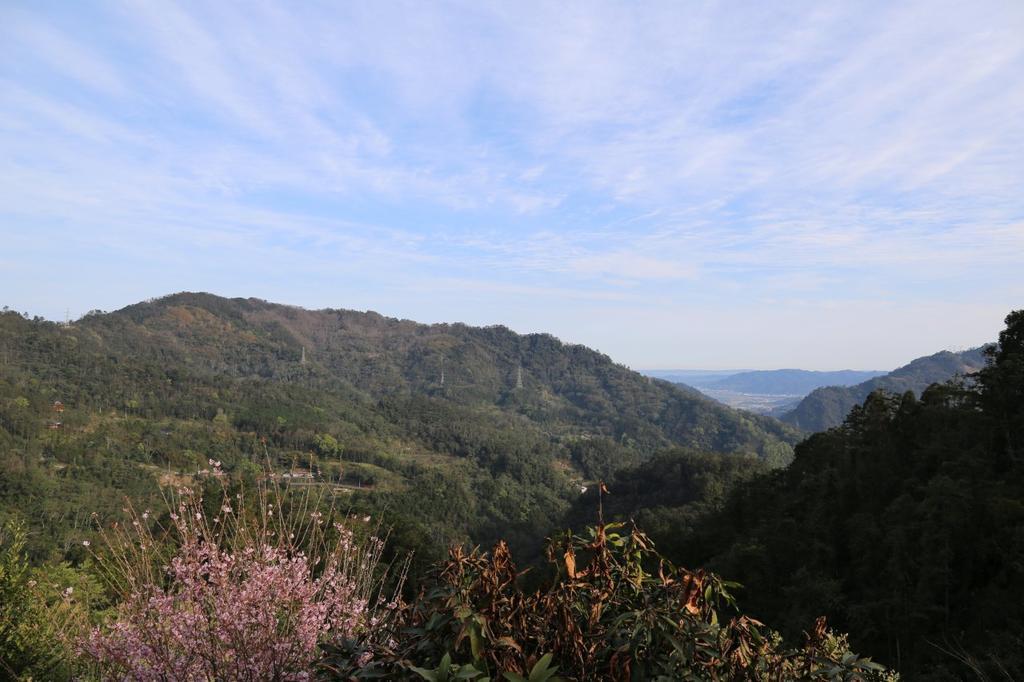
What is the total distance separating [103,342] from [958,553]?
176638 mm

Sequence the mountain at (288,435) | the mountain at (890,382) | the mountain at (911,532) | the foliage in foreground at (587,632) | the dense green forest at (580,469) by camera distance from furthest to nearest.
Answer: the mountain at (890,382)
the mountain at (288,435)
the dense green forest at (580,469)
the mountain at (911,532)
the foliage in foreground at (587,632)

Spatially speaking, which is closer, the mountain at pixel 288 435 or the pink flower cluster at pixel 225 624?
the pink flower cluster at pixel 225 624

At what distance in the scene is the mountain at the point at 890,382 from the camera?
173625mm

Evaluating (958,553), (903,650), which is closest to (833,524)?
(958,553)

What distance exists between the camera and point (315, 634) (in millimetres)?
3135

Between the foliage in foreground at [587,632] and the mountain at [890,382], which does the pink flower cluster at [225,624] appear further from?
the mountain at [890,382]

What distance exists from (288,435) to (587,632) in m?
98.8

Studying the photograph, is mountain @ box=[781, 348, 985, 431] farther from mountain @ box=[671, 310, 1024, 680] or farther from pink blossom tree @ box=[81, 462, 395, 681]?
pink blossom tree @ box=[81, 462, 395, 681]

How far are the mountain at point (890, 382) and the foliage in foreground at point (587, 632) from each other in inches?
7345

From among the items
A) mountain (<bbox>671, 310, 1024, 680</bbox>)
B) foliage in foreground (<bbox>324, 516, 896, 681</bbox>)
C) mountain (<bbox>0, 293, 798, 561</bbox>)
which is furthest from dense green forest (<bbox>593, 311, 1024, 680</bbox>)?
mountain (<bbox>0, 293, 798, 561</bbox>)

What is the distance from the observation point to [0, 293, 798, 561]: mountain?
60.7 m

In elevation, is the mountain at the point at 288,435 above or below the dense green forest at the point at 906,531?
below

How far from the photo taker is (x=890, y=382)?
552 ft

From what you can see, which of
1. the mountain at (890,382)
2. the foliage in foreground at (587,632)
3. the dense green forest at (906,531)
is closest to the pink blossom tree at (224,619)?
the foliage in foreground at (587,632)
